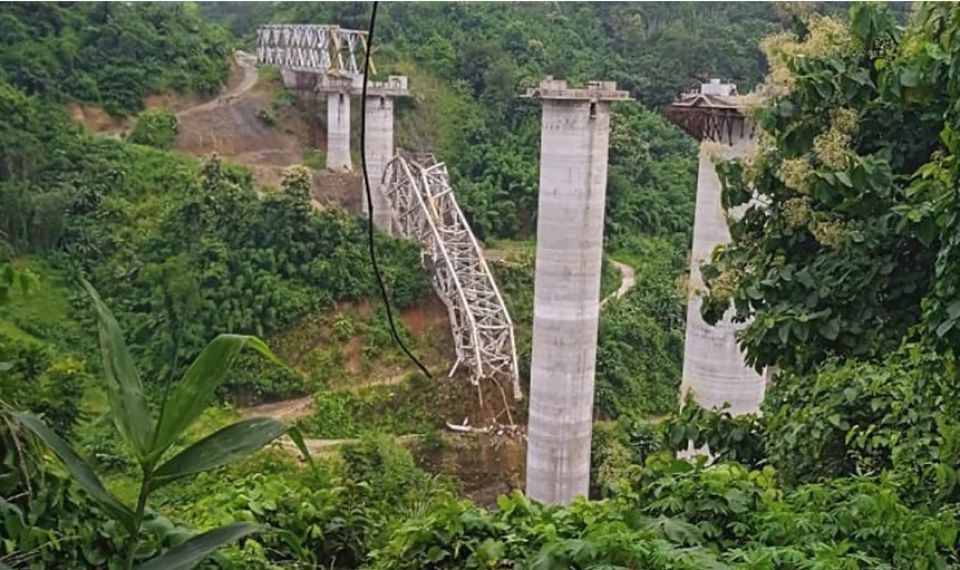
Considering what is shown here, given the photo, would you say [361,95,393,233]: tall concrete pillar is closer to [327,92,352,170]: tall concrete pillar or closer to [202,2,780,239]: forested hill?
[327,92,352,170]: tall concrete pillar

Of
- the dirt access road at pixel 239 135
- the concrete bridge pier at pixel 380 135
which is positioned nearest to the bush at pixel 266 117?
the dirt access road at pixel 239 135

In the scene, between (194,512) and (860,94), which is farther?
(860,94)

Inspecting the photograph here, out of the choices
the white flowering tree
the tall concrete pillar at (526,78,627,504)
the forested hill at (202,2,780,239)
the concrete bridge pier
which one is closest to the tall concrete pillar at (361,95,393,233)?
the concrete bridge pier

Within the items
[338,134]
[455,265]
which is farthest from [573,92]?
[338,134]

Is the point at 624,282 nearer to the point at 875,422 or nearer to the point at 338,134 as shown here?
the point at 338,134

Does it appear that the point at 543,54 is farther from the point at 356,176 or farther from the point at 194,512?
the point at 194,512

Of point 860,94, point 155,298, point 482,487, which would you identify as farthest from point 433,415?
point 860,94

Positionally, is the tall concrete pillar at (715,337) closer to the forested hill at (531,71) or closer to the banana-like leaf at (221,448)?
the banana-like leaf at (221,448)
